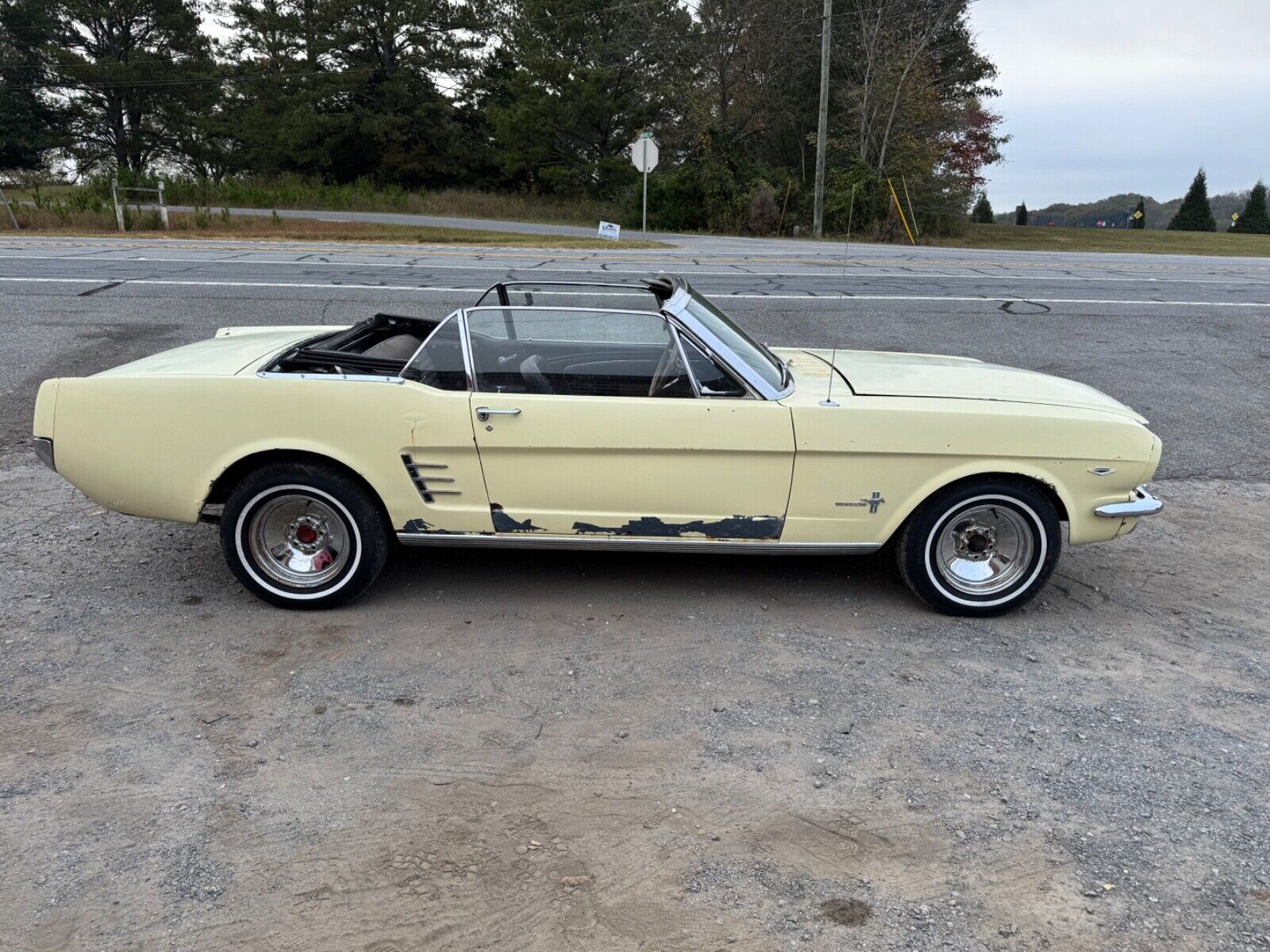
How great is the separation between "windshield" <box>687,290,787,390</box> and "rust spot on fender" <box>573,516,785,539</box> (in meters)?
0.59

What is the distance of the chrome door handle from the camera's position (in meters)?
4.22

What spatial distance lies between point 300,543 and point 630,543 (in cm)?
146

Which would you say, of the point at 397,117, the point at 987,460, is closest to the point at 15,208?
the point at 397,117

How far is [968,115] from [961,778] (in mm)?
37456

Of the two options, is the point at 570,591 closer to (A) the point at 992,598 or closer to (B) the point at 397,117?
(A) the point at 992,598

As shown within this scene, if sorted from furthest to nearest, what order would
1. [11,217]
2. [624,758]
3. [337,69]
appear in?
[337,69] → [11,217] → [624,758]

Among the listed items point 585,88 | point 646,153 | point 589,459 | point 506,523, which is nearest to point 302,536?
point 506,523

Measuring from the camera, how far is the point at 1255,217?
4666cm

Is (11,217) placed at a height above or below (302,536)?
above

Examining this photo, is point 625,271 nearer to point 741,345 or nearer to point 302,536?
point 741,345

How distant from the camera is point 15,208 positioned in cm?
2625

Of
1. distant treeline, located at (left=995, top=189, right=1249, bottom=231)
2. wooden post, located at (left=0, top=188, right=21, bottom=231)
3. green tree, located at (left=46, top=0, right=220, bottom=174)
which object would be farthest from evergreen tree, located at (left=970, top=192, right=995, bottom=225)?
wooden post, located at (left=0, top=188, right=21, bottom=231)

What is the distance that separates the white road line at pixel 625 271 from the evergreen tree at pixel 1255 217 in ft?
112

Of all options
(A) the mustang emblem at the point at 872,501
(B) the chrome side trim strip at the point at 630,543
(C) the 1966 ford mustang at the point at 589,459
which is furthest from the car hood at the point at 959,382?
(B) the chrome side trim strip at the point at 630,543
